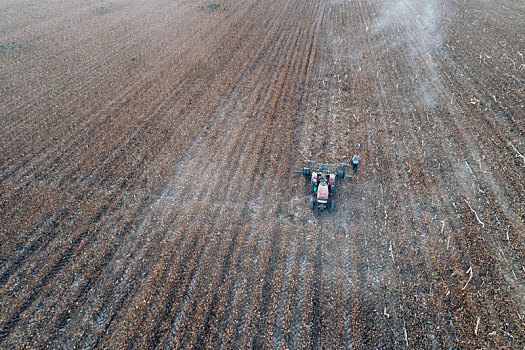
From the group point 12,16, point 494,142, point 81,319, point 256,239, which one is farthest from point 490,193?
point 12,16

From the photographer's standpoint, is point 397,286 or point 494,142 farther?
point 494,142

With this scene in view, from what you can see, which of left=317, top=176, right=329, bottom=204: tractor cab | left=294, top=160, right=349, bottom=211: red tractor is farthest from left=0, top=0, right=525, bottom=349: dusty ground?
left=317, top=176, right=329, bottom=204: tractor cab

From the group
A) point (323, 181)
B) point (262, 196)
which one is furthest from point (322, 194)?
point (262, 196)

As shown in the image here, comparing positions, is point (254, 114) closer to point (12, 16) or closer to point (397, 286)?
point (397, 286)

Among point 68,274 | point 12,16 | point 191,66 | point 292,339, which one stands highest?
point 12,16

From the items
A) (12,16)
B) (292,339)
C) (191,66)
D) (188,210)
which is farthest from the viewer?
(12,16)

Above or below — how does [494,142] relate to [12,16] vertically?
below
